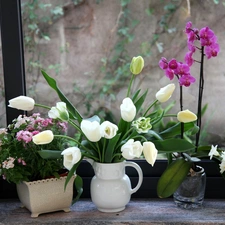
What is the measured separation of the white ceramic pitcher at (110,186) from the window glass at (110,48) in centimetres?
28

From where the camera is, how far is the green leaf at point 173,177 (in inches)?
51.7

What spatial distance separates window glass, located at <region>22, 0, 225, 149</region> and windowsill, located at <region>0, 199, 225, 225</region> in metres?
0.30

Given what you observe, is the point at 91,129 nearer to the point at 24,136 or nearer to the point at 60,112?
the point at 60,112

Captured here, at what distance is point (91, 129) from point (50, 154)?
0.58 feet

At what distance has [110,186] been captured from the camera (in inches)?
51.2

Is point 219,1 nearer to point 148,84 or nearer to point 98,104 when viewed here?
point 148,84

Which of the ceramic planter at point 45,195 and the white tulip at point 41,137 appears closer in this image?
the white tulip at point 41,137

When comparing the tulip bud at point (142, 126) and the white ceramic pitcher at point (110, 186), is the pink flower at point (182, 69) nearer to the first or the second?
the tulip bud at point (142, 126)

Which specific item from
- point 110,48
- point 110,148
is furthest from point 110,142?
point 110,48

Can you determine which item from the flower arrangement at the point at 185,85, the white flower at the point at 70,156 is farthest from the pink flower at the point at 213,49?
the white flower at the point at 70,156

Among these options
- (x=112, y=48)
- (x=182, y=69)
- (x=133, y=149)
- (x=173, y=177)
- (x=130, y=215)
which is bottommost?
(x=130, y=215)

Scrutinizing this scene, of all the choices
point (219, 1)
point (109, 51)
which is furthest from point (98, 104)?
point (219, 1)

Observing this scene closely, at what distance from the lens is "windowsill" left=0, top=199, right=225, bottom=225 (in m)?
1.29

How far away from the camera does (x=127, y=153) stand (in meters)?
1.20
